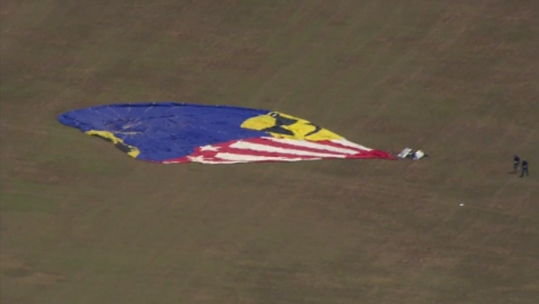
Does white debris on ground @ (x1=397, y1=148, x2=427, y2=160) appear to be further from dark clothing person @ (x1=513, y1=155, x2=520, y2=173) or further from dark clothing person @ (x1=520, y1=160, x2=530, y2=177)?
dark clothing person @ (x1=520, y1=160, x2=530, y2=177)

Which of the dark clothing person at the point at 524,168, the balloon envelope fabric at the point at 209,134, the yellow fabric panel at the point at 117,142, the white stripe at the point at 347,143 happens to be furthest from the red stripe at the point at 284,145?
the dark clothing person at the point at 524,168

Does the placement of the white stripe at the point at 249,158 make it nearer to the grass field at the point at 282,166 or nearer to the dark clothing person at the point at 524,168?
the grass field at the point at 282,166

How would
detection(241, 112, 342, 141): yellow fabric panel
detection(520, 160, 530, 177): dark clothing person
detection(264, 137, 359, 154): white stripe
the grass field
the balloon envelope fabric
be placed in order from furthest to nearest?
detection(241, 112, 342, 141): yellow fabric panel → the balloon envelope fabric → detection(264, 137, 359, 154): white stripe → detection(520, 160, 530, 177): dark clothing person → the grass field

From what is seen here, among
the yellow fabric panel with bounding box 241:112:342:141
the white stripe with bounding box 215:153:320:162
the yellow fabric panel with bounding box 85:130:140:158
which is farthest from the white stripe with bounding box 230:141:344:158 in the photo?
the yellow fabric panel with bounding box 85:130:140:158

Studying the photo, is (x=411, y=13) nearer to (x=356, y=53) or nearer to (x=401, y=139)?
(x=356, y=53)

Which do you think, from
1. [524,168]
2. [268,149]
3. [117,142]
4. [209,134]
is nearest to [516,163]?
[524,168]

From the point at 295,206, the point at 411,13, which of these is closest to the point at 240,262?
the point at 295,206

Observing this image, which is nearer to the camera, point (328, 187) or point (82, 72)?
point (328, 187)

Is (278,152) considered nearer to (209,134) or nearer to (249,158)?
(249,158)
